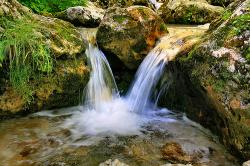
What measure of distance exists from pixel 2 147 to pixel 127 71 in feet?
10.7

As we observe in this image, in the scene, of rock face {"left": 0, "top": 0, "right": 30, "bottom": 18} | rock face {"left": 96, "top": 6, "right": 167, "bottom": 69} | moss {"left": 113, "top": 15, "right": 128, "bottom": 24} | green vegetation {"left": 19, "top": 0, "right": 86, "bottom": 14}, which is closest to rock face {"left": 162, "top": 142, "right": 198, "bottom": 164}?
rock face {"left": 96, "top": 6, "right": 167, "bottom": 69}

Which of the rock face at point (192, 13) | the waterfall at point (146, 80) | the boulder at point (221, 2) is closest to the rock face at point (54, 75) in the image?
the waterfall at point (146, 80)

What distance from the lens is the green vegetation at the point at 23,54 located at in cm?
510

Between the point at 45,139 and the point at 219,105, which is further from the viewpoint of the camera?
the point at 45,139

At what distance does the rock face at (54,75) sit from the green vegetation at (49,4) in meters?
2.76

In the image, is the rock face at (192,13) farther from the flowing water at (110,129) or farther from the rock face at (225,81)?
the rock face at (225,81)

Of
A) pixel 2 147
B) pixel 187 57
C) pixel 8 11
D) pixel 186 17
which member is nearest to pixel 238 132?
pixel 187 57

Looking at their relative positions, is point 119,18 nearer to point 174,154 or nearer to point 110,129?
point 110,129

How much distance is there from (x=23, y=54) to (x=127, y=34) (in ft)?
7.62

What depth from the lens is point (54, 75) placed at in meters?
5.82

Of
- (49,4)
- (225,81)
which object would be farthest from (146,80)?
(49,4)

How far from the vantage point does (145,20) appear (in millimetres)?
A: 6922

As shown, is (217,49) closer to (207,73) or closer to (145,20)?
(207,73)

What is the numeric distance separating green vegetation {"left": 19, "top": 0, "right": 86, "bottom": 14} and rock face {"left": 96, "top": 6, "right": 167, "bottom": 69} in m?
2.72
